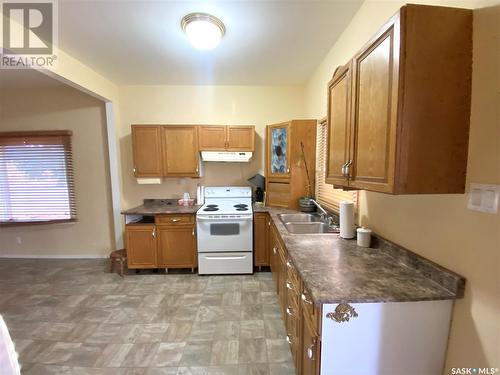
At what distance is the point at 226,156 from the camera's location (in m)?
3.38

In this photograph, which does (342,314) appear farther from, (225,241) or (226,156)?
(226,156)

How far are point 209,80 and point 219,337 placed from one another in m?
3.27

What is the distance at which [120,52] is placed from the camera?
2494 mm

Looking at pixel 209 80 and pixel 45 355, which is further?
pixel 209 80

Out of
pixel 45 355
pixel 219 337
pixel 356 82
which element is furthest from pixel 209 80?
pixel 45 355

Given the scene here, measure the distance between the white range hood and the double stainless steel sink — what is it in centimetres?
114

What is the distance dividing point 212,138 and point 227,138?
222 mm

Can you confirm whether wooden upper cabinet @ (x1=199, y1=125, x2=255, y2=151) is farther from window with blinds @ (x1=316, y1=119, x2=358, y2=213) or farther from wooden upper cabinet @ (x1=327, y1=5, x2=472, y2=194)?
wooden upper cabinet @ (x1=327, y1=5, x2=472, y2=194)

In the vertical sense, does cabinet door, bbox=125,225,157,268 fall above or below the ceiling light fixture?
below

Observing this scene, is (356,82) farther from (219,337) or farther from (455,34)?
(219,337)

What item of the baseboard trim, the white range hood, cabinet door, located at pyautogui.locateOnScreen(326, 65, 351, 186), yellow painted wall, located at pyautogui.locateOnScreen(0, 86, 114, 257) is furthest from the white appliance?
the baseboard trim

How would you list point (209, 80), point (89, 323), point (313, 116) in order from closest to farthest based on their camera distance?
point (89, 323) → point (313, 116) → point (209, 80)

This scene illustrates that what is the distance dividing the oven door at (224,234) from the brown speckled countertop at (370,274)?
1.40 meters

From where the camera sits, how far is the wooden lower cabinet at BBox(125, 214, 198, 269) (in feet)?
10.3
